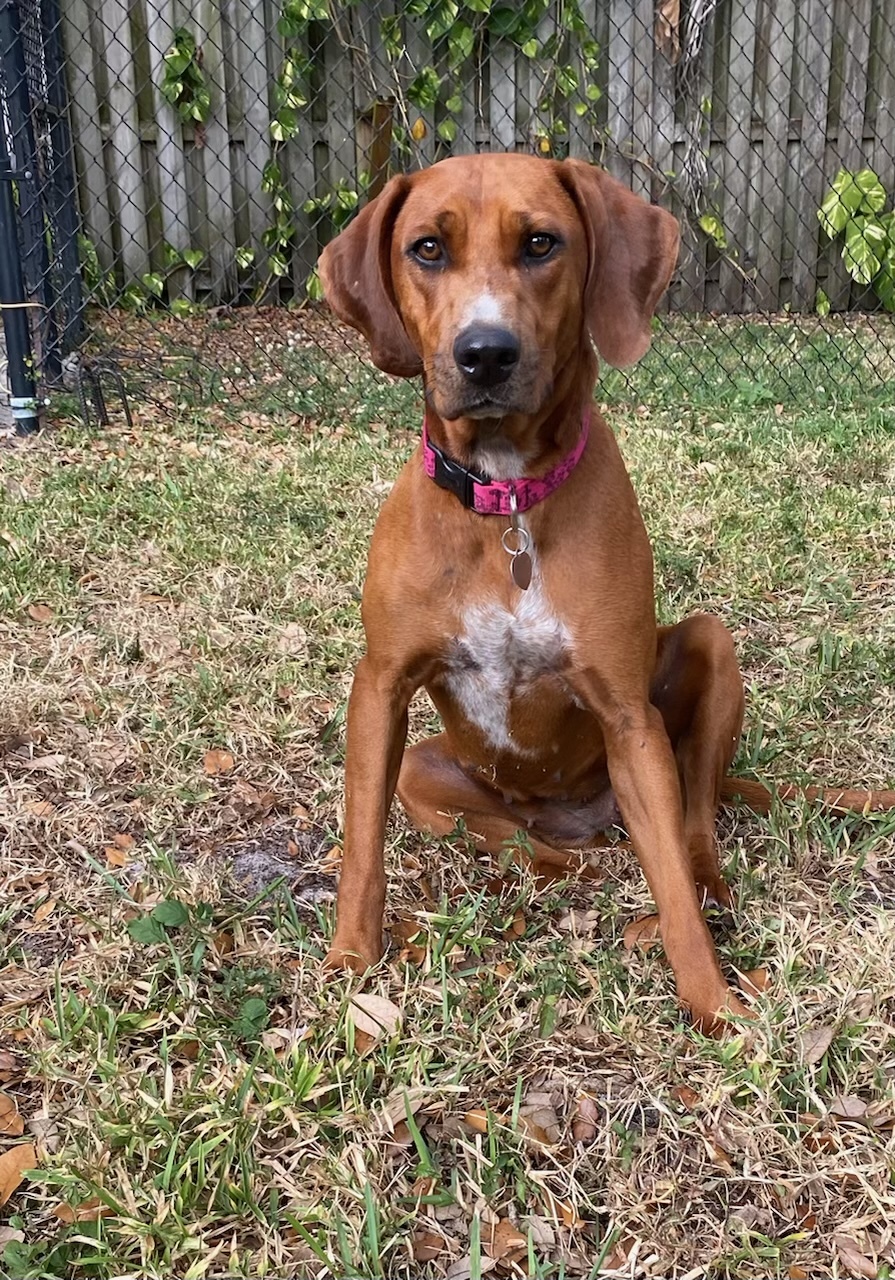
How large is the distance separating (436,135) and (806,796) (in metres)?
7.04

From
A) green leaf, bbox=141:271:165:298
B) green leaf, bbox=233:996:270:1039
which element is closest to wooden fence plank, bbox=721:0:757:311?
green leaf, bbox=141:271:165:298

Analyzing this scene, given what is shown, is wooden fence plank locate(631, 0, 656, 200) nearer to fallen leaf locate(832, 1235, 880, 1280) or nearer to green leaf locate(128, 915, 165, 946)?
green leaf locate(128, 915, 165, 946)

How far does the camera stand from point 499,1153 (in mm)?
1940

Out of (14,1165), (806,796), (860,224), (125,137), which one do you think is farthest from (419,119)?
(14,1165)

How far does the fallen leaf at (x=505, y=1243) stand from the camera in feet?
5.87

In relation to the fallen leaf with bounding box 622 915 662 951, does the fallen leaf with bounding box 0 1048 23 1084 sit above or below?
above

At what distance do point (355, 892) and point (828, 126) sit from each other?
27.9ft

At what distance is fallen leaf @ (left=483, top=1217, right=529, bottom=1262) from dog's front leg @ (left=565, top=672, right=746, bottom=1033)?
573 millimetres

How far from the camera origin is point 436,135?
8578 millimetres

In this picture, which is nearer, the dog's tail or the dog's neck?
the dog's neck

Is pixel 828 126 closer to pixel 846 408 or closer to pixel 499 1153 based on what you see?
pixel 846 408

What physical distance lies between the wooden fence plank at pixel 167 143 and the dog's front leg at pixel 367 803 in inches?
275

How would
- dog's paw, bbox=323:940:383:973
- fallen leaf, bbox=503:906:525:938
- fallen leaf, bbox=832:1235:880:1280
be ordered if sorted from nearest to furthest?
fallen leaf, bbox=832:1235:880:1280, dog's paw, bbox=323:940:383:973, fallen leaf, bbox=503:906:525:938

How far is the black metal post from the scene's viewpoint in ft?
18.2
